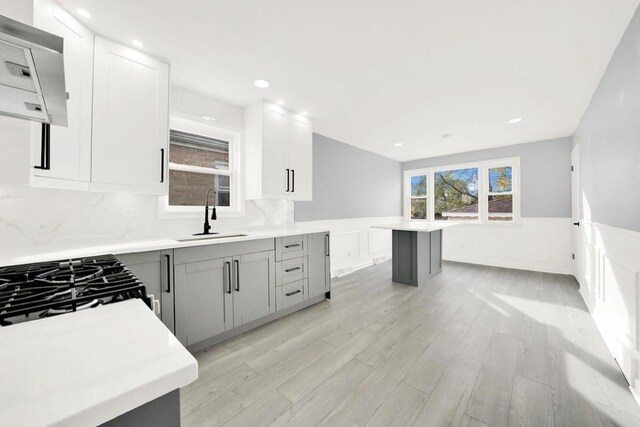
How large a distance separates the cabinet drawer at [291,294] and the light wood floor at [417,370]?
0.16 meters

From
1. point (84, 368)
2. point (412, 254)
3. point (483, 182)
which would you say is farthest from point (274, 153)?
point (483, 182)

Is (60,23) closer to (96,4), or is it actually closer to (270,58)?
(96,4)

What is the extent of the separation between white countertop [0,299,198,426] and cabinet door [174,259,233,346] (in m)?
1.36

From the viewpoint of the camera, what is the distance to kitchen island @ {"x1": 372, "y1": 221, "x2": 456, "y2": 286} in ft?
12.1

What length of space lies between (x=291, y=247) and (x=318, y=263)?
0.48 m

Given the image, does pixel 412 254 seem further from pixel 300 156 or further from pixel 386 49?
pixel 386 49

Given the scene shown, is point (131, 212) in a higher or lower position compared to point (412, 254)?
higher

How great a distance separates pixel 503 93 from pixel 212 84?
10.2 ft

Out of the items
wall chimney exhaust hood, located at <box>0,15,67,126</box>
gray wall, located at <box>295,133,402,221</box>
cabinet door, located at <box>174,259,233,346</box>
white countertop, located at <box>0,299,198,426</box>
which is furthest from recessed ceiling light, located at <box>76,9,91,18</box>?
gray wall, located at <box>295,133,402,221</box>

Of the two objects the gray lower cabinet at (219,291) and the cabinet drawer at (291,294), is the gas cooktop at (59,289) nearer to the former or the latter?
the gray lower cabinet at (219,291)

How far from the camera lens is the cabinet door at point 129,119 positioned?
6.17 ft

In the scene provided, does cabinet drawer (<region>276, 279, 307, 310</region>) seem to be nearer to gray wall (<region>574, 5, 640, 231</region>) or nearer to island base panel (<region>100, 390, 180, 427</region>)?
island base panel (<region>100, 390, 180, 427</region>)

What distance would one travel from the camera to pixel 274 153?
10.1 feet

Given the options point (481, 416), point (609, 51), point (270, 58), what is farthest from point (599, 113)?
point (270, 58)
